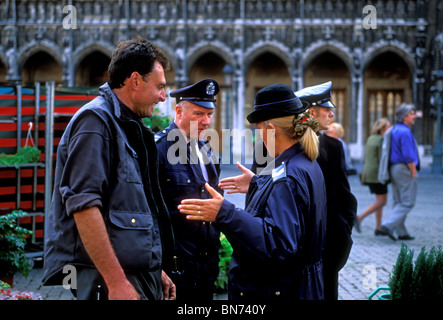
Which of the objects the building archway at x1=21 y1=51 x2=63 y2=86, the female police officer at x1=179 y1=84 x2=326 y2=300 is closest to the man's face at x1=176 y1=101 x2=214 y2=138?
the female police officer at x1=179 y1=84 x2=326 y2=300

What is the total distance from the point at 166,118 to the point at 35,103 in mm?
1746

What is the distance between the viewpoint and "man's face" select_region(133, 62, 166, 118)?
2.49 meters

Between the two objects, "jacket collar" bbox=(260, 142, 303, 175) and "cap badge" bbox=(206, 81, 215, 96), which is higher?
"cap badge" bbox=(206, 81, 215, 96)

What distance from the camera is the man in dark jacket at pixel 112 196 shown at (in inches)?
85.4

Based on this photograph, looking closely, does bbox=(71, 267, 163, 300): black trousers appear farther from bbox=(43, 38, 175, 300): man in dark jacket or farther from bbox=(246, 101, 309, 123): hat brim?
bbox=(246, 101, 309, 123): hat brim

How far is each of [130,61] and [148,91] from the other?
0.15m

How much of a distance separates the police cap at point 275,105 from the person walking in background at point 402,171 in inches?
242

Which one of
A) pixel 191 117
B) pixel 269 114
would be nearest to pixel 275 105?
pixel 269 114

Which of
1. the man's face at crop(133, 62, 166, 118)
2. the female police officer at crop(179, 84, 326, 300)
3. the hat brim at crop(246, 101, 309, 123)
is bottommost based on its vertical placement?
the female police officer at crop(179, 84, 326, 300)

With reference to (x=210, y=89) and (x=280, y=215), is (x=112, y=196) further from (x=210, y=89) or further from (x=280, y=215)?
(x=210, y=89)

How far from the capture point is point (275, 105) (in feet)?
8.75

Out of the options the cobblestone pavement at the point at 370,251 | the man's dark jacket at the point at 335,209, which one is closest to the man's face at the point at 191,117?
the cobblestone pavement at the point at 370,251

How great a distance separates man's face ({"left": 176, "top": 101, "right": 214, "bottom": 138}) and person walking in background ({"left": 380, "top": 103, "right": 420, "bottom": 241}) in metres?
5.40

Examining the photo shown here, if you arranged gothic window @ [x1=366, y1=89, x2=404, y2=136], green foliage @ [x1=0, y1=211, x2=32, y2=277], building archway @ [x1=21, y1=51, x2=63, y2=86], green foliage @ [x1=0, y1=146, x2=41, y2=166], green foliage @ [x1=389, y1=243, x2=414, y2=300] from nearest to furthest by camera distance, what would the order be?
green foliage @ [x1=389, y1=243, x2=414, y2=300]
green foliage @ [x1=0, y1=211, x2=32, y2=277]
green foliage @ [x1=0, y1=146, x2=41, y2=166]
gothic window @ [x1=366, y1=89, x2=404, y2=136]
building archway @ [x1=21, y1=51, x2=63, y2=86]
